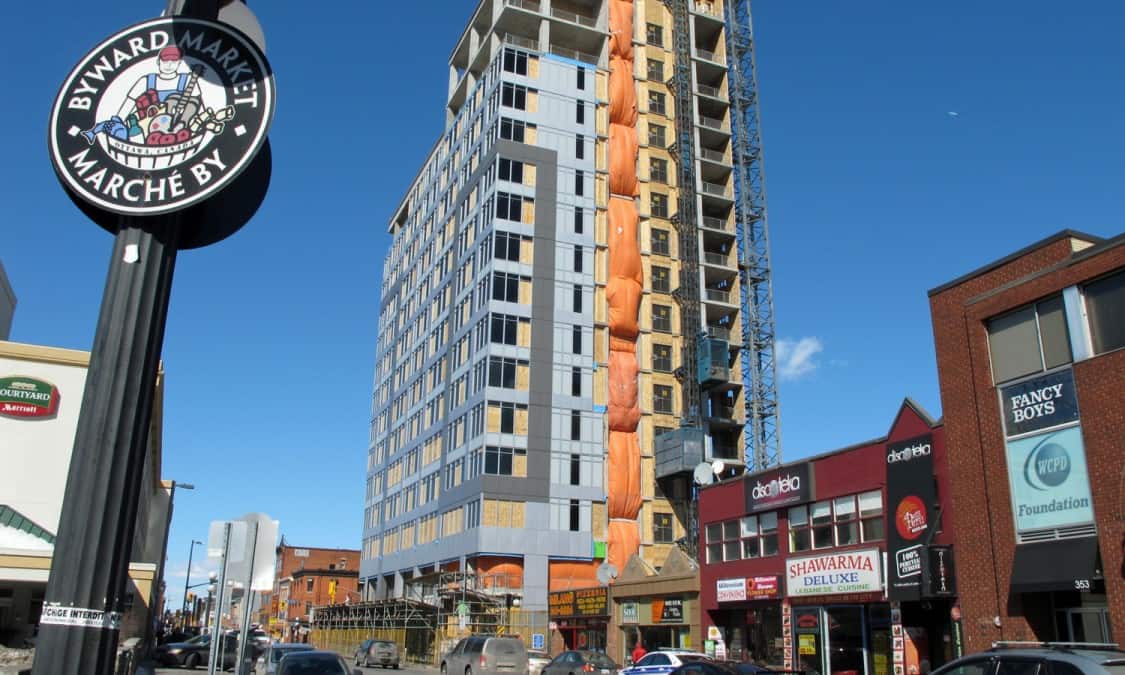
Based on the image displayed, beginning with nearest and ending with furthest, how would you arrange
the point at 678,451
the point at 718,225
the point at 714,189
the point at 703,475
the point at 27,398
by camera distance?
the point at 27,398, the point at 703,475, the point at 678,451, the point at 718,225, the point at 714,189

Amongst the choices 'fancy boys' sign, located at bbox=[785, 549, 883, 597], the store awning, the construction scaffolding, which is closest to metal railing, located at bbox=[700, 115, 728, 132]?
the construction scaffolding

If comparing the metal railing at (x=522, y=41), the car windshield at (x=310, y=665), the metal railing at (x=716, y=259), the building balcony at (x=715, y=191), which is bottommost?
the car windshield at (x=310, y=665)

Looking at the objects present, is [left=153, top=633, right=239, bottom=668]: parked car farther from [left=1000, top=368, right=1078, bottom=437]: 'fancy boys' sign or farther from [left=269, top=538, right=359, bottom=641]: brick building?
[left=269, top=538, right=359, bottom=641]: brick building

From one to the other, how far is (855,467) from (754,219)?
1978 inches

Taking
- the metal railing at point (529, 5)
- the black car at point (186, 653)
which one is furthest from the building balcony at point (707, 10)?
the black car at point (186, 653)

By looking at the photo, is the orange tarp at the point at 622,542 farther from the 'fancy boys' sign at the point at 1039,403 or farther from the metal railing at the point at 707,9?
the metal railing at the point at 707,9

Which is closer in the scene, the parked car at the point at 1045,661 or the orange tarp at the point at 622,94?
the parked car at the point at 1045,661

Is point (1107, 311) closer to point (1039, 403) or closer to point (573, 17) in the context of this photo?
point (1039, 403)

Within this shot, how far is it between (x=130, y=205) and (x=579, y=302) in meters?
61.5

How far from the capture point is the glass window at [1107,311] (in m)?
20.1

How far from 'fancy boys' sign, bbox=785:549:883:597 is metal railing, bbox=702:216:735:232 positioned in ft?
157

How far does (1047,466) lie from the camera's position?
848 inches

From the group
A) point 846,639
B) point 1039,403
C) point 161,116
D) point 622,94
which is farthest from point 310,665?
point 622,94

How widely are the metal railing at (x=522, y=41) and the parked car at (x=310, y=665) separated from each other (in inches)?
2530
